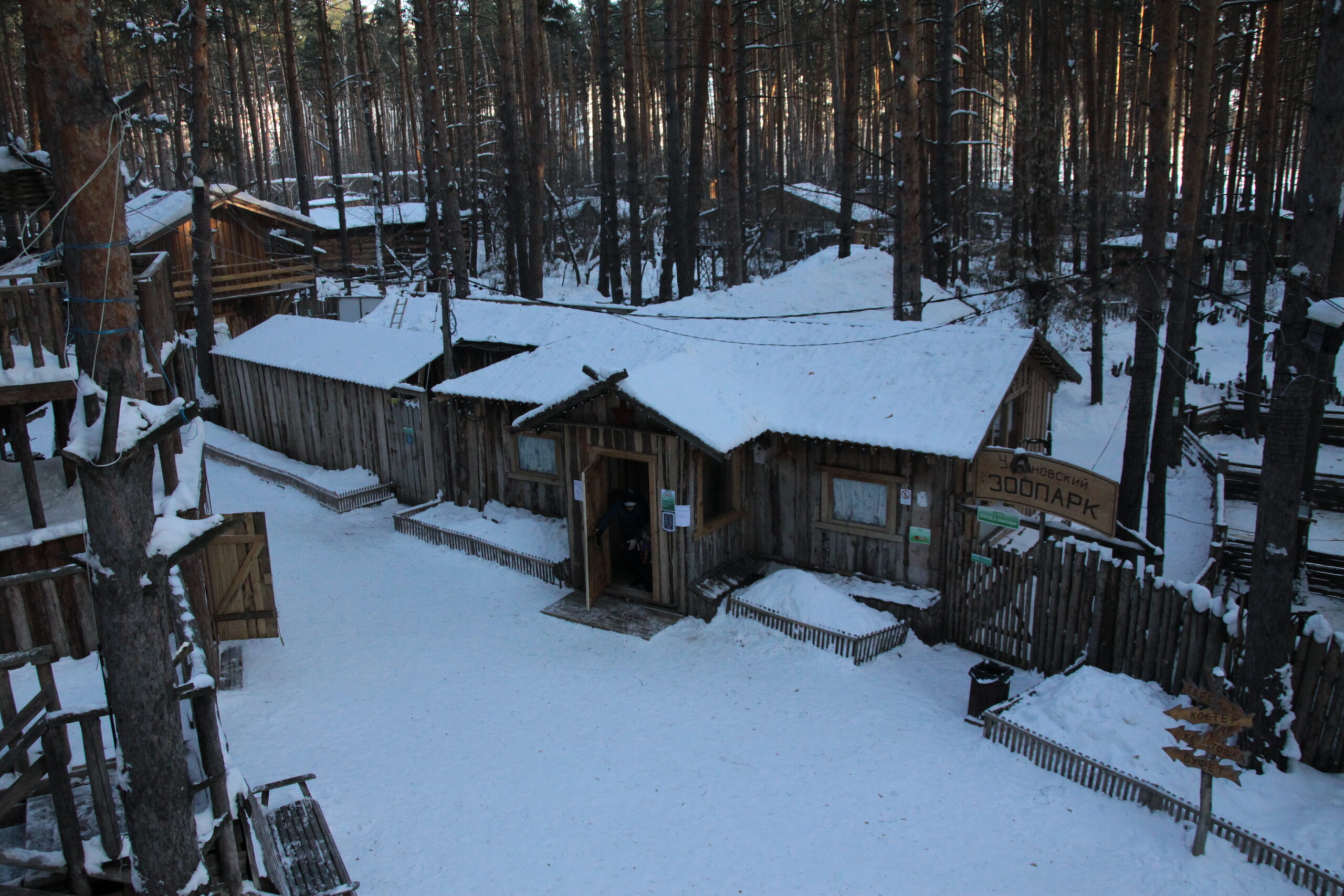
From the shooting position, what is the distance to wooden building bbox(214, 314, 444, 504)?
17172 millimetres

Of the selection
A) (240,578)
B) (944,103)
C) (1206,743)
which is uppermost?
(944,103)

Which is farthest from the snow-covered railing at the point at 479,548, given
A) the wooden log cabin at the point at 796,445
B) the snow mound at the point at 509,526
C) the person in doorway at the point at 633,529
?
the person in doorway at the point at 633,529

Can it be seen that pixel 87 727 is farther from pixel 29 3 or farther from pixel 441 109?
pixel 441 109

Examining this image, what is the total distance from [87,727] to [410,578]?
28.6ft

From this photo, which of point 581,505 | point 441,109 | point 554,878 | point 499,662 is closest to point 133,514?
point 554,878

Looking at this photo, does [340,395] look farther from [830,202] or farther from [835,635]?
[830,202]

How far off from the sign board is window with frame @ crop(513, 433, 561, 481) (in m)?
7.14

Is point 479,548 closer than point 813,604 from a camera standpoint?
No

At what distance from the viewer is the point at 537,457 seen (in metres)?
15.6

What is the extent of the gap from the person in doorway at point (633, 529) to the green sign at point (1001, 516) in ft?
15.5

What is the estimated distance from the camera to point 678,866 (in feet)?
25.1

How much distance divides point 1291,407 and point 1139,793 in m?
3.85

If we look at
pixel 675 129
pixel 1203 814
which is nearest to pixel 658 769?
pixel 1203 814

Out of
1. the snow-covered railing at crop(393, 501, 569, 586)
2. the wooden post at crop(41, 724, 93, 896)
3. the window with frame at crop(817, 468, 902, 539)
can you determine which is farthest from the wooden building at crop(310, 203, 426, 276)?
the wooden post at crop(41, 724, 93, 896)
